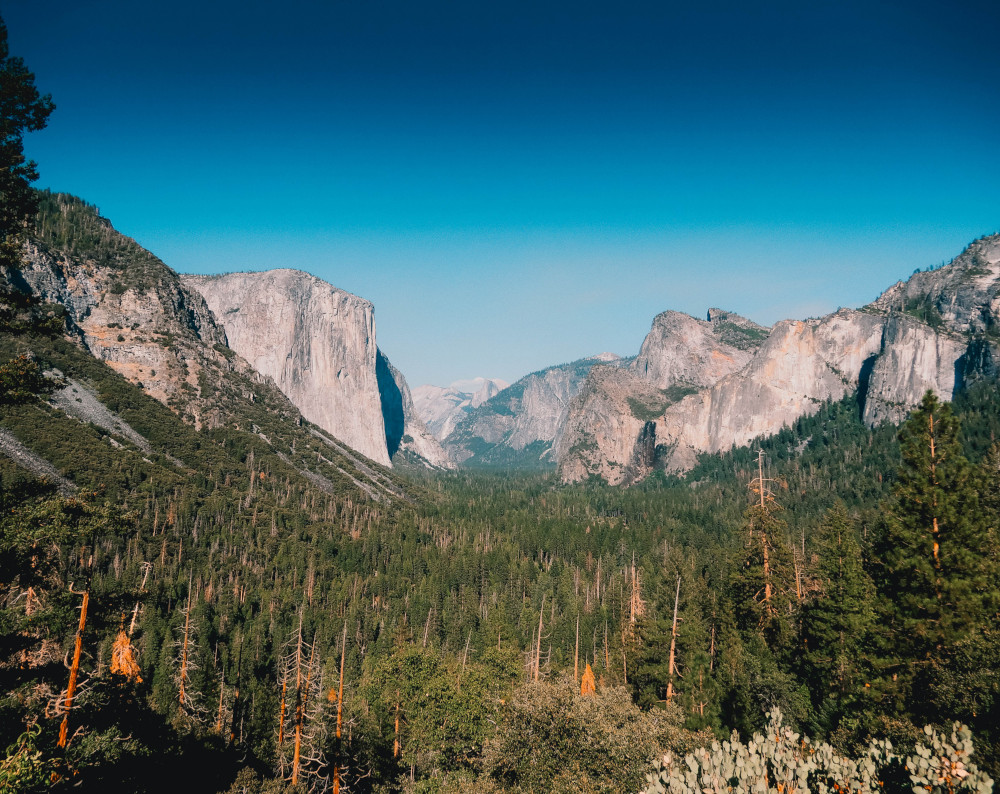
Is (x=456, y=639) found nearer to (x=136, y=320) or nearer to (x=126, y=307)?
(x=136, y=320)

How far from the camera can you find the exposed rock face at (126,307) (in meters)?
121

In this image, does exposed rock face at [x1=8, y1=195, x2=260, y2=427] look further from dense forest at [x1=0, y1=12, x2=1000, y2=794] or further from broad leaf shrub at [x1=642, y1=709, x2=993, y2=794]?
broad leaf shrub at [x1=642, y1=709, x2=993, y2=794]

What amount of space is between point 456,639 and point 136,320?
123160 millimetres

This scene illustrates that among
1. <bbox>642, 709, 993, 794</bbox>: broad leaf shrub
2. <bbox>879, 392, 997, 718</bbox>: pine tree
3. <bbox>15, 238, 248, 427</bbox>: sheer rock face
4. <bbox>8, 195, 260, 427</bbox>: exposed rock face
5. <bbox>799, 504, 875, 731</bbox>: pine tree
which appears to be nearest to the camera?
<bbox>642, 709, 993, 794</bbox>: broad leaf shrub

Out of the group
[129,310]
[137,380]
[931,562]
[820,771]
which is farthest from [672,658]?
[129,310]

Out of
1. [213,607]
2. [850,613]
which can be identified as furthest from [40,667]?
[213,607]

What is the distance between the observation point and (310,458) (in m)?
144

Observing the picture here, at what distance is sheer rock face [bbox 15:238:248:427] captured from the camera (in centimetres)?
11950

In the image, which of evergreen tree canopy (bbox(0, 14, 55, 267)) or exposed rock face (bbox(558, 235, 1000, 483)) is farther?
exposed rock face (bbox(558, 235, 1000, 483))

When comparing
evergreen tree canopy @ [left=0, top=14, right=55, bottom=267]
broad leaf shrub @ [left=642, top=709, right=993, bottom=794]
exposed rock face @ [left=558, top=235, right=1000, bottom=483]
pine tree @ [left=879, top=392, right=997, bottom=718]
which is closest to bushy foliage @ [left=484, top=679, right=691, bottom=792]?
broad leaf shrub @ [left=642, top=709, right=993, bottom=794]

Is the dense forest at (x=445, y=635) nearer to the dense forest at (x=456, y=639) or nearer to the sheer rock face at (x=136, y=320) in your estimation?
the dense forest at (x=456, y=639)

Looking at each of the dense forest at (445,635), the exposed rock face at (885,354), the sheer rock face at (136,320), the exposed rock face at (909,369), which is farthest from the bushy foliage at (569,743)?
the exposed rock face at (885,354)

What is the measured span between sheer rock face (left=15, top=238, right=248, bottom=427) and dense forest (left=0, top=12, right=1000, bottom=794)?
24242 mm

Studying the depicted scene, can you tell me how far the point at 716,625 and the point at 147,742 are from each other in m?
35.5
